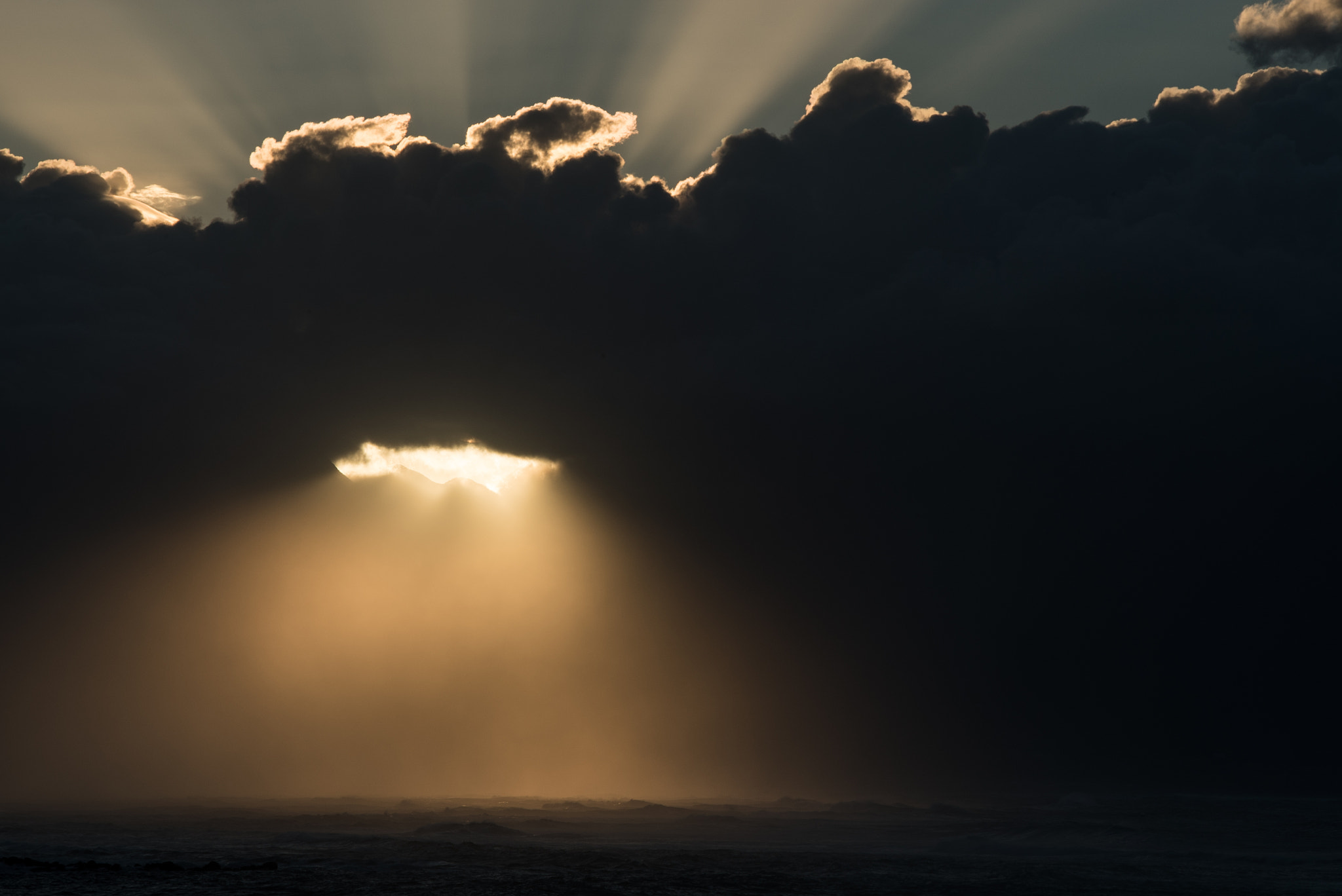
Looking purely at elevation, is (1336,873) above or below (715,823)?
below

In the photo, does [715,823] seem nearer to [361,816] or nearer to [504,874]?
[361,816]

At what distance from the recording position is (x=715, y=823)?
17988 centimetres

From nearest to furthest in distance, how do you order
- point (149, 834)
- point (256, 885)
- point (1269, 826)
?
point (256, 885)
point (149, 834)
point (1269, 826)

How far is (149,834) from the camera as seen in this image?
13712 cm

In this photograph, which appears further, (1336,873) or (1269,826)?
(1269,826)

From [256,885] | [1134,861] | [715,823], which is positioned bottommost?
[256,885]

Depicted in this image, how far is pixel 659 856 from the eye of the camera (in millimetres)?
109750

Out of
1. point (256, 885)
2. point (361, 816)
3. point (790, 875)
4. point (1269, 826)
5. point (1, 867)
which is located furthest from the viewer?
point (361, 816)

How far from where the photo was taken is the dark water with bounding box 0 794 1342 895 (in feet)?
264

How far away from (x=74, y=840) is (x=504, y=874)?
6723 cm

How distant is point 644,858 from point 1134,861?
172ft

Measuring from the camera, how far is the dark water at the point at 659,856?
80.5m

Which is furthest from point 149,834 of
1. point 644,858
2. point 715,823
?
point 715,823

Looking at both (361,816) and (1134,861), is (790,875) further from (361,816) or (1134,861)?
(361,816)
